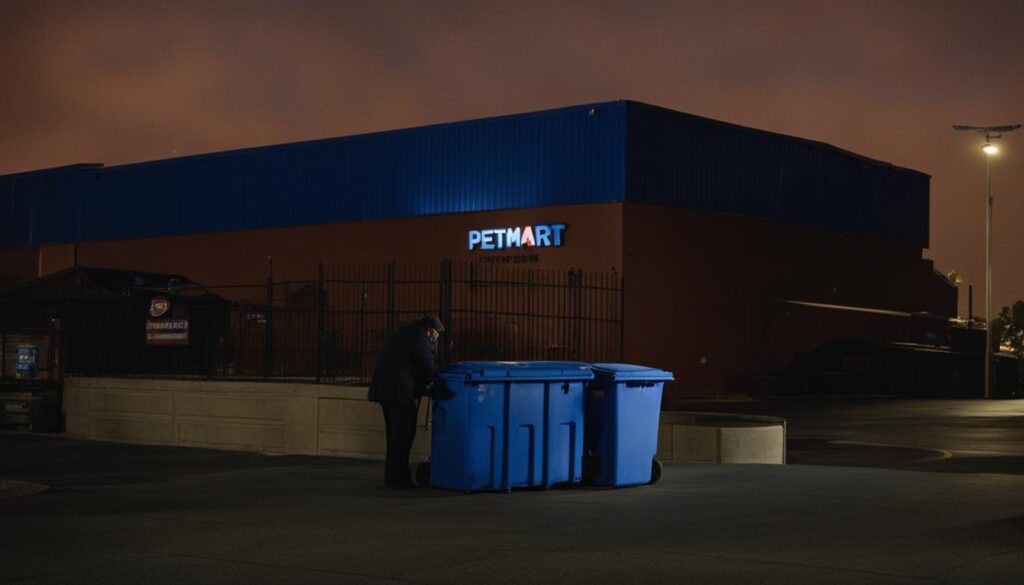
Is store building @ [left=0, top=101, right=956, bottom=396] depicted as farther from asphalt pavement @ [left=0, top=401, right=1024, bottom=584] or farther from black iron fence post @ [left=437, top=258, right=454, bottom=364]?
asphalt pavement @ [left=0, top=401, right=1024, bottom=584]

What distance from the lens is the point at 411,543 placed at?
8.95 meters

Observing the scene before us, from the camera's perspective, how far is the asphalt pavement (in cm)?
783

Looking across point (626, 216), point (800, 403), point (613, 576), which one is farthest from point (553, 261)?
point (613, 576)

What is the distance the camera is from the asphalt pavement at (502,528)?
25.7 ft

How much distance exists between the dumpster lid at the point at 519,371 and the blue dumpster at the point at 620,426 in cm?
26

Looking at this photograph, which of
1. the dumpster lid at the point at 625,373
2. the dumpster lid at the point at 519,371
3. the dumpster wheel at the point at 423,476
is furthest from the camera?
the dumpster wheel at the point at 423,476

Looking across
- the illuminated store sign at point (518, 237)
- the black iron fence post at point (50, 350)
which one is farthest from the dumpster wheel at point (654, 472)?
the illuminated store sign at point (518, 237)

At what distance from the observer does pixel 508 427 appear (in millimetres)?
12219

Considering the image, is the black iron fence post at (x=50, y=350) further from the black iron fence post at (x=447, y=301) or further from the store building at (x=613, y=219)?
the store building at (x=613, y=219)

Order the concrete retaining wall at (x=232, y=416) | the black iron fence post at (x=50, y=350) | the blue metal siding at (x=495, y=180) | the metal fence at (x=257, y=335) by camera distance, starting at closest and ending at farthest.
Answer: the concrete retaining wall at (x=232, y=416), the metal fence at (x=257, y=335), the black iron fence post at (x=50, y=350), the blue metal siding at (x=495, y=180)

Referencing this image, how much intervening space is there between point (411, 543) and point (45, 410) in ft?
47.0

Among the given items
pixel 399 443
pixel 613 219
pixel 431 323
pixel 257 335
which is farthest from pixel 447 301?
pixel 613 219

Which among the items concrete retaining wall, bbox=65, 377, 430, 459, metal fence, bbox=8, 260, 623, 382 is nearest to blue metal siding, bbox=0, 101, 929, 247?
metal fence, bbox=8, 260, 623, 382

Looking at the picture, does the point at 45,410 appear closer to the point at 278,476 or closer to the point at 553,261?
the point at 278,476
